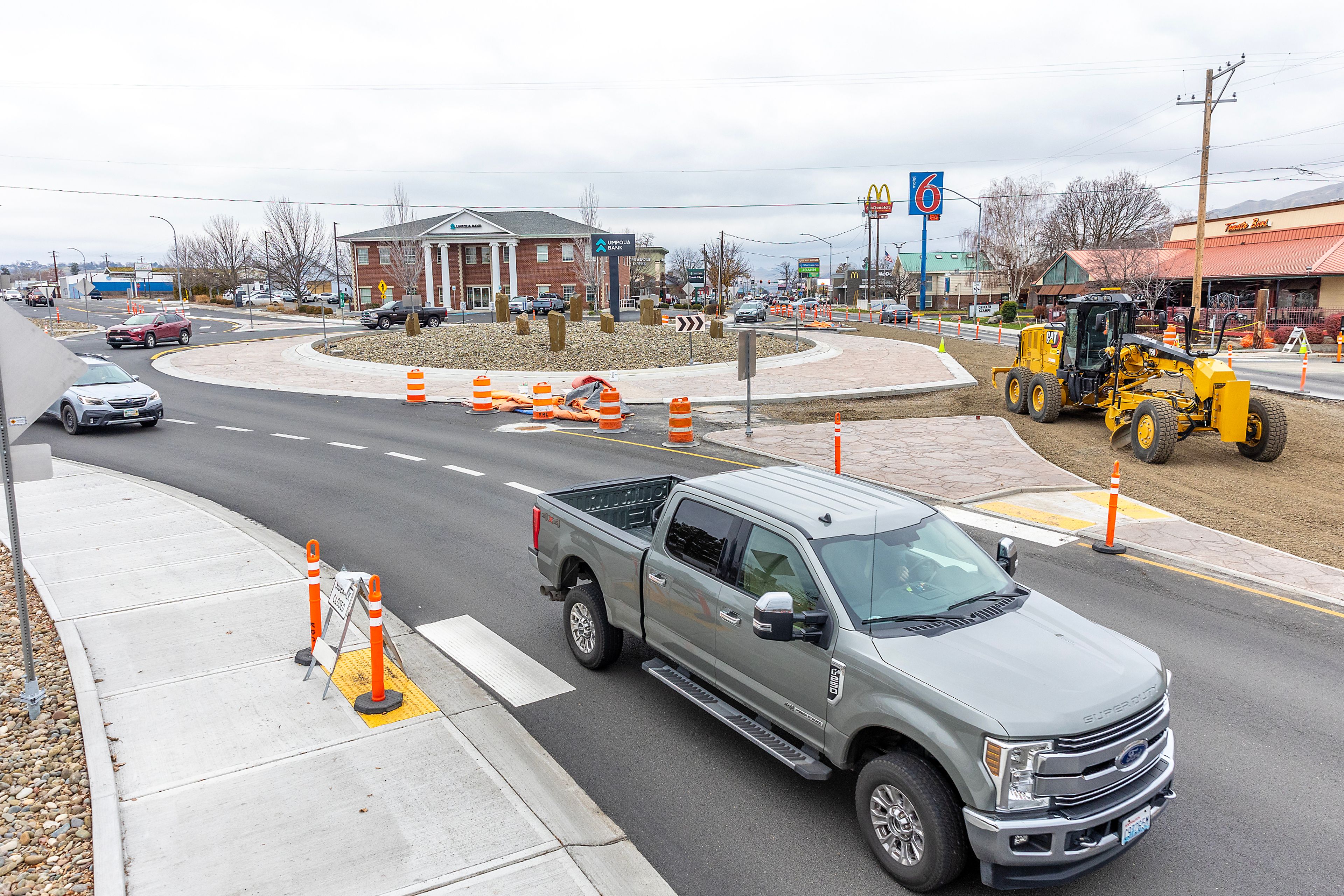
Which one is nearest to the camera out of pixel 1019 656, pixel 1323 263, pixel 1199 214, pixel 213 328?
pixel 1019 656

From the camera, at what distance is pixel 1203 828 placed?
17.5 feet

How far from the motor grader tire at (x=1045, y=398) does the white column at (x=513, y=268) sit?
65884mm

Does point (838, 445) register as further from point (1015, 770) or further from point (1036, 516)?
Result: point (1015, 770)

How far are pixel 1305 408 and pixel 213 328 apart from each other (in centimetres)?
5735

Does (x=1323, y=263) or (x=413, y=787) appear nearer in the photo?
(x=413, y=787)

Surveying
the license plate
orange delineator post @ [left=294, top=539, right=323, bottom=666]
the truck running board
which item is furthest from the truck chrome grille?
orange delineator post @ [left=294, top=539, right=323, bottom=666]

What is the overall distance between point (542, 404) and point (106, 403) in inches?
374

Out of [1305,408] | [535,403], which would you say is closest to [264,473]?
[535,403]

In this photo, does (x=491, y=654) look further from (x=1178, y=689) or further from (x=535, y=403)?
(x=535, y=403)

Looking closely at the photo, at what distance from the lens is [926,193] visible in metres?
54.8

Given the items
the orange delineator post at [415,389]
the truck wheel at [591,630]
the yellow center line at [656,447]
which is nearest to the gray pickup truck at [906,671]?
the truck wheel at [591,630]

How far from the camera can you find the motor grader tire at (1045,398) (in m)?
19.1

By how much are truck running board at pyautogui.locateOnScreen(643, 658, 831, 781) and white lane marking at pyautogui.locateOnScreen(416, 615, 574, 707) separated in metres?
1.04

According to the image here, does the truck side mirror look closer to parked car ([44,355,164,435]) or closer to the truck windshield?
the truck windshield
